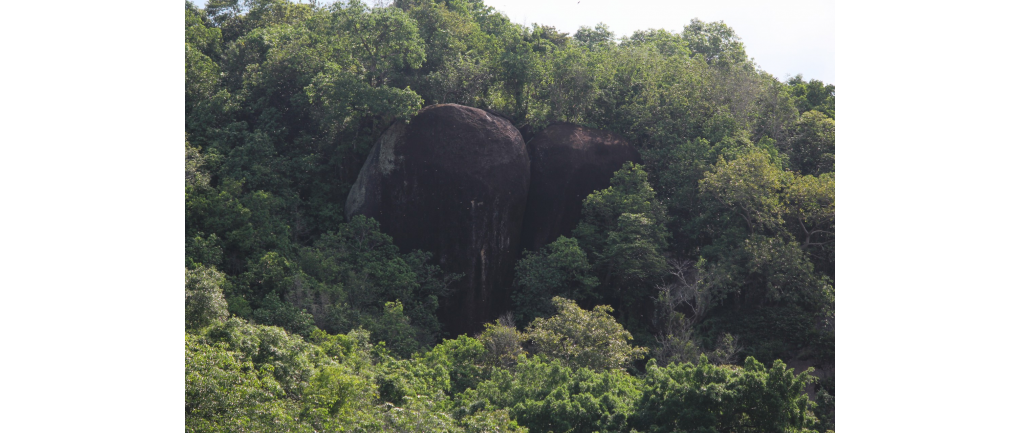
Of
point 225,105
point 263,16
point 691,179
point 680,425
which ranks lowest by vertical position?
point 680,425

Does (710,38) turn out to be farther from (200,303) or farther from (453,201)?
(200,303)

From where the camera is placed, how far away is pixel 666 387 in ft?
46.1

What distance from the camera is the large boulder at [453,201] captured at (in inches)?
995

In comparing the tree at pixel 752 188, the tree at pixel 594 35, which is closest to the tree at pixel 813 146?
the tree at pixel 752 188

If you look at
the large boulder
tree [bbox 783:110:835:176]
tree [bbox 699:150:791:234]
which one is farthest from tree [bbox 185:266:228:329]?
tree [bbox 783:110:835:176]

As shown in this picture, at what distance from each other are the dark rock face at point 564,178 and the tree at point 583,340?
6.21 m

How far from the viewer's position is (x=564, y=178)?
26812 millimetres

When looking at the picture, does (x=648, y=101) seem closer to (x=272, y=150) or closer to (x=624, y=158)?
(x=624, y=158)

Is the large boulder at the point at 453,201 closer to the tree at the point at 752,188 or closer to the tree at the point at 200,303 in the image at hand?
the tree at the point at 752,188

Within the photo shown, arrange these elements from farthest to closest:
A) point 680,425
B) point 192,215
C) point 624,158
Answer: point 624,158 → point 192,215 → point 680,425

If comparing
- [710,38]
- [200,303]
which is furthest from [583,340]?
[710,38]

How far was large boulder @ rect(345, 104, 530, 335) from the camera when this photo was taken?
82.9 feet

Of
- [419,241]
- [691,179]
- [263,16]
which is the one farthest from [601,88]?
[263,16]

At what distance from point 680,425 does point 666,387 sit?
2.50 feet
